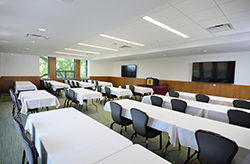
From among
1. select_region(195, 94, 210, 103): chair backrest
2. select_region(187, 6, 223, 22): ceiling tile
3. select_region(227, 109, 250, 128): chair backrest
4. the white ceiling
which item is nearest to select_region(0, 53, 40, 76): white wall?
the white ceiling

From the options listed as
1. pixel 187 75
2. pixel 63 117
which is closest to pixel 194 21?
pixel 63 117

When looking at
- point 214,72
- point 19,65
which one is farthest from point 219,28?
point 19,65

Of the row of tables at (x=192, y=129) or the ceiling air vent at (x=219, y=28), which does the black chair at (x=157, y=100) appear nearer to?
the row of tables at (x=192, y=129)

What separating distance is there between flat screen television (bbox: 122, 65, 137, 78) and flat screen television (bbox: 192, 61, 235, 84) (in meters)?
5.53

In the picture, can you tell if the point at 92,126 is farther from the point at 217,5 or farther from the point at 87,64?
the point at 87,64

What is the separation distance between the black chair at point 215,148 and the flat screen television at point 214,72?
744cm

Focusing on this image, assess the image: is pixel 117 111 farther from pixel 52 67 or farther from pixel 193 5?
pixel 52 67

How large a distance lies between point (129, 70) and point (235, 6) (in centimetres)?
1034

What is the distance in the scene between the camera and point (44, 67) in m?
11.8

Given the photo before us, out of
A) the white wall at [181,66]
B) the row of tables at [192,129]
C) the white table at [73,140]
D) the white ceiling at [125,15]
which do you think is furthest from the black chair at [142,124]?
the white wall at [181,66]

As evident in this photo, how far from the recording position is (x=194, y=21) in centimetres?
390

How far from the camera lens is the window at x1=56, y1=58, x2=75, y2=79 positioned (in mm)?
12355

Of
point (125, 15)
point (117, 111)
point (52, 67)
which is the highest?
point (125, 15)

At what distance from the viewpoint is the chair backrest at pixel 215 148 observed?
1.51 metres
